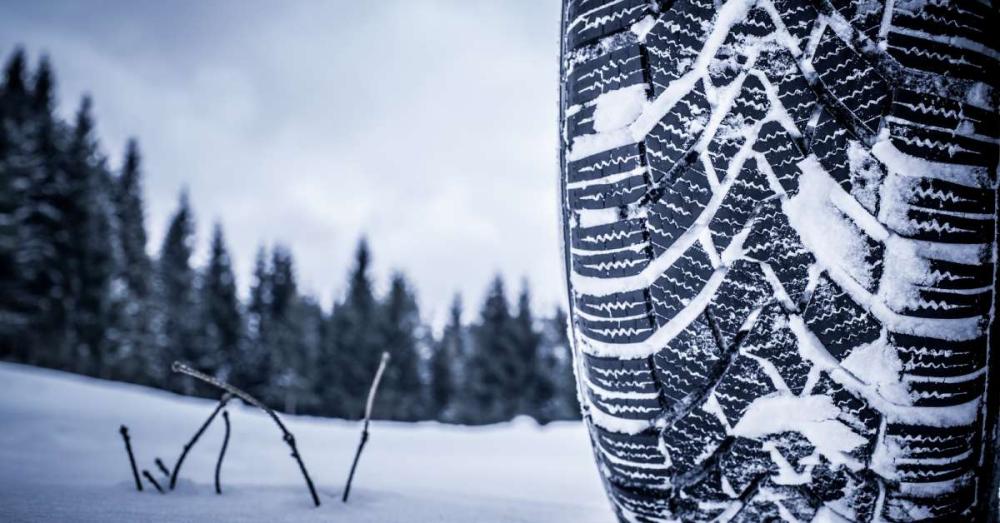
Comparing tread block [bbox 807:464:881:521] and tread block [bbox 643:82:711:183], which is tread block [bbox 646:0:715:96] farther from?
tread block [bbox 807:464:881:521]

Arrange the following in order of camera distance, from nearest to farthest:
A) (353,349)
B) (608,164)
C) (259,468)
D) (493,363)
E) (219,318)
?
(608,164) → (259,468) → (493,363) → (353,349) → (219,318)

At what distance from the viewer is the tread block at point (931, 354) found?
50 cm

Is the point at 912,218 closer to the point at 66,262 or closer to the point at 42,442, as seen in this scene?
the point at 42,442

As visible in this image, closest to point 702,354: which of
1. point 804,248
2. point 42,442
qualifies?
point 804,248

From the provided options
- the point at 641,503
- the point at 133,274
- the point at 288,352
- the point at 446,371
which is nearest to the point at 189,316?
the point at 133,274

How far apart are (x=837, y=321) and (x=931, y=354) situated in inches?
3.5

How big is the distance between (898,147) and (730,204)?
5.9 inches

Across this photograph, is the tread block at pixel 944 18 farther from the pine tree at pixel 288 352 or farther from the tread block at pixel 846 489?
the pine tree at pixel 288 352

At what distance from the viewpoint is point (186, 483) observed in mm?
1081

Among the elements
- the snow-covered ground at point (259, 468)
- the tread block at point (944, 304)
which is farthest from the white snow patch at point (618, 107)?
the snow-covered ground at point (259, 468)

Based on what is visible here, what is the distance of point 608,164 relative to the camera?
Answer: 0.59 metres

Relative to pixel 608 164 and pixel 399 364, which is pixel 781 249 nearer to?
pixel 608 164

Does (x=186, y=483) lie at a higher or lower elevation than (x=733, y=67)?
lower

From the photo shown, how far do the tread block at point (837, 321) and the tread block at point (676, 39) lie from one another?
25 cm
